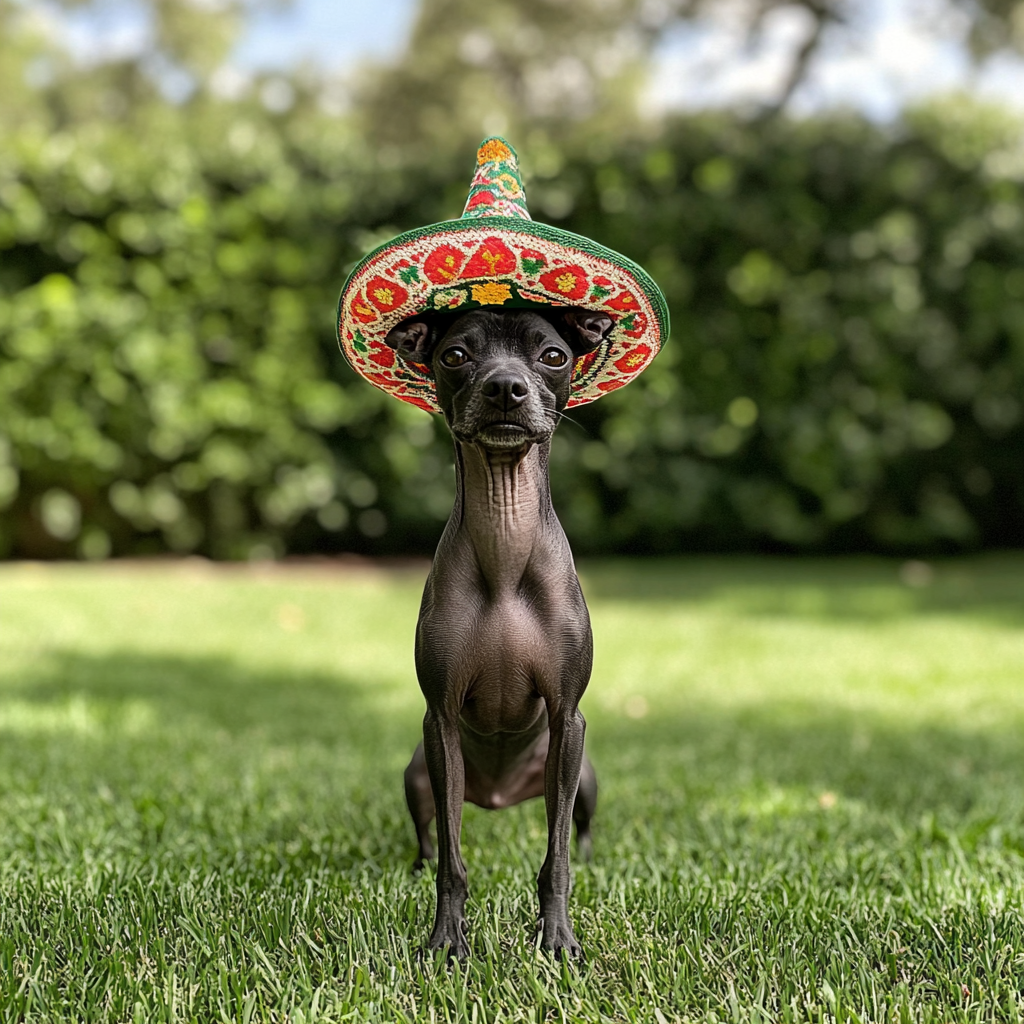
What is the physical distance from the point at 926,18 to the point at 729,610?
1441 cm

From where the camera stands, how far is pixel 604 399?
9.13m

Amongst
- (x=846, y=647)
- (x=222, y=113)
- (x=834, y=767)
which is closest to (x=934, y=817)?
(x=834, y=767)

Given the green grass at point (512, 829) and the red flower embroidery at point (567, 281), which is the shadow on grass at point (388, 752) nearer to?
the green grass at point (512, 829)

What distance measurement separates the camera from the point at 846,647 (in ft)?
21.2

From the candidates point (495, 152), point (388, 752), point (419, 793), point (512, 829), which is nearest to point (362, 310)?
point (495, 152)

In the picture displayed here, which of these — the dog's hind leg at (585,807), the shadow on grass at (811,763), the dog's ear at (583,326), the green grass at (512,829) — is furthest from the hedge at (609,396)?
the dog's ear at (583,326)

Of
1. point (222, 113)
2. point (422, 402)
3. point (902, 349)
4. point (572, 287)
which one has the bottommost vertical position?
point (422, 402)

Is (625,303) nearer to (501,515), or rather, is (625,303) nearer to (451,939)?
(501,515)

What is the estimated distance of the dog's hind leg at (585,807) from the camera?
2719mm

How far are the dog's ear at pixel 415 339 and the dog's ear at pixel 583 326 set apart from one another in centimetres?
28

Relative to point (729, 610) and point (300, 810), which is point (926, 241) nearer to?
point (729, 610)

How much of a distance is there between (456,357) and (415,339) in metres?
0.17

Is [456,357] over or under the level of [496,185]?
under

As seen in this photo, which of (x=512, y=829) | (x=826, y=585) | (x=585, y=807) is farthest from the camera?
(x=826, y=585)
